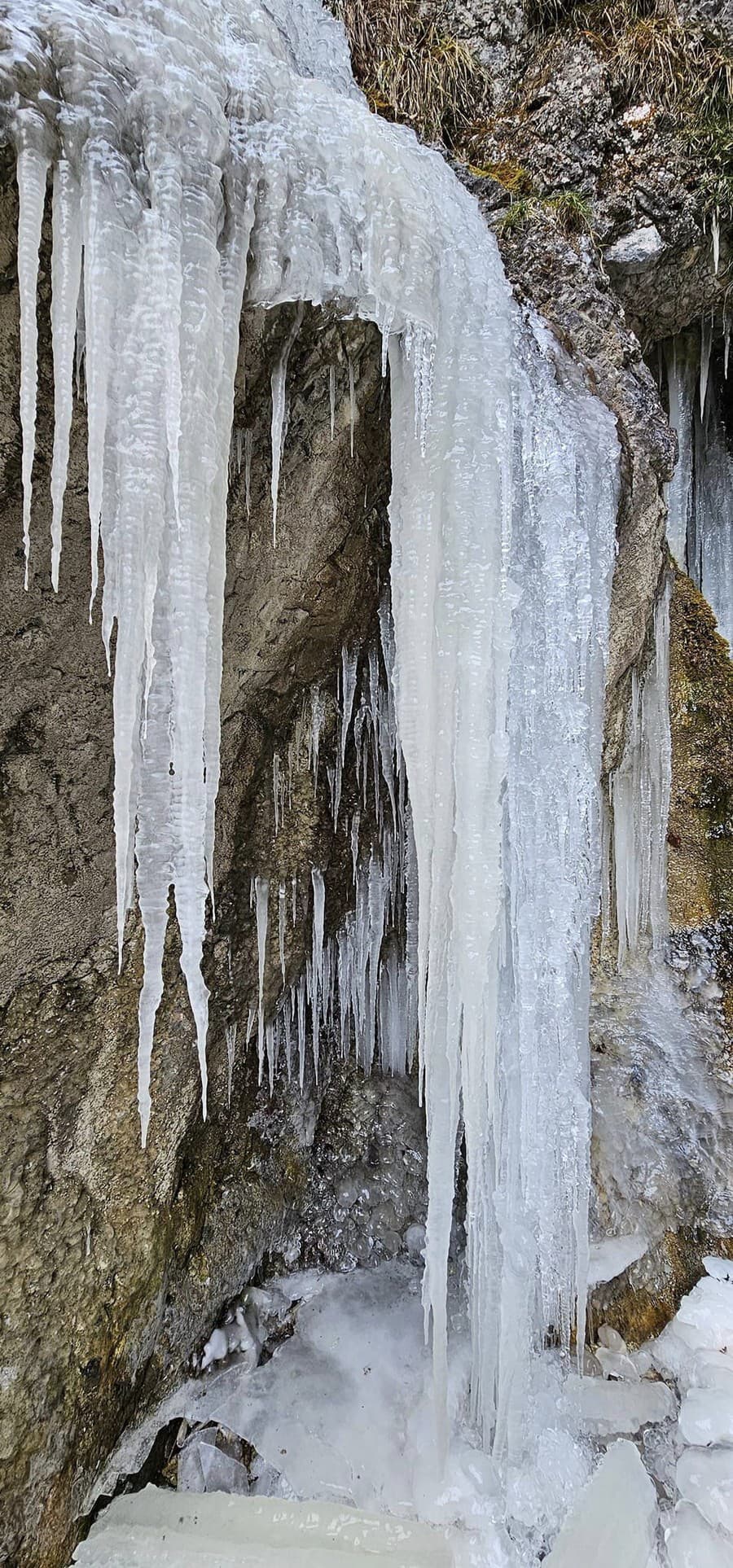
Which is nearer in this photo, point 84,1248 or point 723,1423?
point 84,1248

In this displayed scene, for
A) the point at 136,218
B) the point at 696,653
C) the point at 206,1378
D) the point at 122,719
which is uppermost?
the point at 136,218

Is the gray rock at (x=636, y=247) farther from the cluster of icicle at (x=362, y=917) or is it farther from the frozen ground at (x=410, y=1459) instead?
the frozen ground at (x=410, y=1459)

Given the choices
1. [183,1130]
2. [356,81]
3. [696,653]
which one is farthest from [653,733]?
[356,81]

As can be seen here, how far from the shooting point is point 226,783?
259cm

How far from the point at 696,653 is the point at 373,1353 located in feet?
11.6

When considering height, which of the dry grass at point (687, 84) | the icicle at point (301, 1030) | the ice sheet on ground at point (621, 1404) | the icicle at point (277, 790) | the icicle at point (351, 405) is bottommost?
the ice sheet on ground at point (621, 1404)

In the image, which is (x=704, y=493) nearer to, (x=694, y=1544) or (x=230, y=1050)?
(x=230, y=1050)

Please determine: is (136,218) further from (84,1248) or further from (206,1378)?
(206,1378)

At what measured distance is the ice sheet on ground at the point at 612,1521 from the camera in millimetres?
2148

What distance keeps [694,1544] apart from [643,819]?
2575 mm

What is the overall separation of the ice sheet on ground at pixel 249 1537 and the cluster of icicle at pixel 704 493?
4814 mm

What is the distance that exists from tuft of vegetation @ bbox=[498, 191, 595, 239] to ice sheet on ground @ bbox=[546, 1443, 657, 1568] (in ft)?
13.7

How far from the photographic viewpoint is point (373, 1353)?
3.10m

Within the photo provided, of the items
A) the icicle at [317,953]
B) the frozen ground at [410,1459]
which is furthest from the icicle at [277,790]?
the frozen ground at [410,1459]
